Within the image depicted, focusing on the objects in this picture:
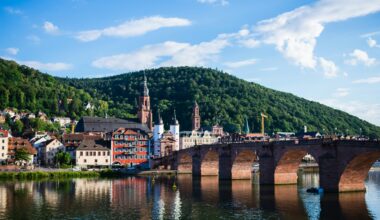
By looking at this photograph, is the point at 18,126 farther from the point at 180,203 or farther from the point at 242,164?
the point at 180,203

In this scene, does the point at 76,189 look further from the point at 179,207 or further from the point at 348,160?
the point at 348,160

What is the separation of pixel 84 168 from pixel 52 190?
41.7 metres

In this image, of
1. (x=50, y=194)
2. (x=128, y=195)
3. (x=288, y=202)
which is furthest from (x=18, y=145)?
(x=288, y=202)

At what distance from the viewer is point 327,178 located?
70.8m

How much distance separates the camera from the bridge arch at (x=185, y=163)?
12812 centimetres

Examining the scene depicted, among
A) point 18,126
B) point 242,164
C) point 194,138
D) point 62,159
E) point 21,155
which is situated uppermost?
point 18,126

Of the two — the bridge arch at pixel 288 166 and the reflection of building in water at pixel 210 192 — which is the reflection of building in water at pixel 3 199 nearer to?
the reflection of building in water at pixel 210 192

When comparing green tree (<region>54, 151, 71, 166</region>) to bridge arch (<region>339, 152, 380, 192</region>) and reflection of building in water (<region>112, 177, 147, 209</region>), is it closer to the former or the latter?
reflection of building in water (<region>112, 177, 147, 209</region>)

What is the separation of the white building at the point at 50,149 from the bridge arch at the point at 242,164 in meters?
52.2

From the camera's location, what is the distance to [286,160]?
3361 inches

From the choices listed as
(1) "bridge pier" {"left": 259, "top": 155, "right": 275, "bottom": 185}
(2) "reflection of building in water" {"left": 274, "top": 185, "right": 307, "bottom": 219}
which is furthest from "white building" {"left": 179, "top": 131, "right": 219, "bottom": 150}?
(2) "reflection of building in water" {"left": 274, "top": 185, "right": 307, "bottom": 219}

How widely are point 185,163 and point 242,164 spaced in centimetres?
2980

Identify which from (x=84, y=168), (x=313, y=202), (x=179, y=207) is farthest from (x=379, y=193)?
(x=84, y=168)

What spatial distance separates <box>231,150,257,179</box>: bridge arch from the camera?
3925 inches
